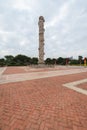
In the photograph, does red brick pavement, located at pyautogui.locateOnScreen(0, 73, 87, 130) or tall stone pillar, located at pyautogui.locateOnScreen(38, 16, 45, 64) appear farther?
tall stone pillar, located at pyautogui.locateOnScreen(38, 16, 45, 64)

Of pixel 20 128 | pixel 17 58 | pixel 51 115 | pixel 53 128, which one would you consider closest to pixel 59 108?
pixel 51 115

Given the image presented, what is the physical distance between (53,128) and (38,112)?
1012mm

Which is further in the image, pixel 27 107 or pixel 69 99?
pixel 69 99

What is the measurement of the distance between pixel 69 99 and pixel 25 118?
2.45 m

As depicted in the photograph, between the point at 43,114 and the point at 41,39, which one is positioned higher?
the point at 41,39

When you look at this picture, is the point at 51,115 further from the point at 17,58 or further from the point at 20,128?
the point at 17,58

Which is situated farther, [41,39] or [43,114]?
[41,39]

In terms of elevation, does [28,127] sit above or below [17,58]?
below

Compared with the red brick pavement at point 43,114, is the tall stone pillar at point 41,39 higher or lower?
higher

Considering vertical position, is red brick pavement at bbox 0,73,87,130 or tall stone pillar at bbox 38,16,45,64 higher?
tall stone pillar at bbox 38,16,45,64

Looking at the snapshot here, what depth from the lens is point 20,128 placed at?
3154 millimetres

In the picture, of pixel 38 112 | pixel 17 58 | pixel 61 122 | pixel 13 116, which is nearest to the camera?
pixel 61 122

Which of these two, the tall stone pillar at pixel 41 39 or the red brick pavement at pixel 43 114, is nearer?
the red brick pavement at pixel 43 114

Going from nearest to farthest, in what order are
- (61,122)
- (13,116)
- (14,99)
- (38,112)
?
(61,122) < (13,116) < (38,112) < (14,99)
